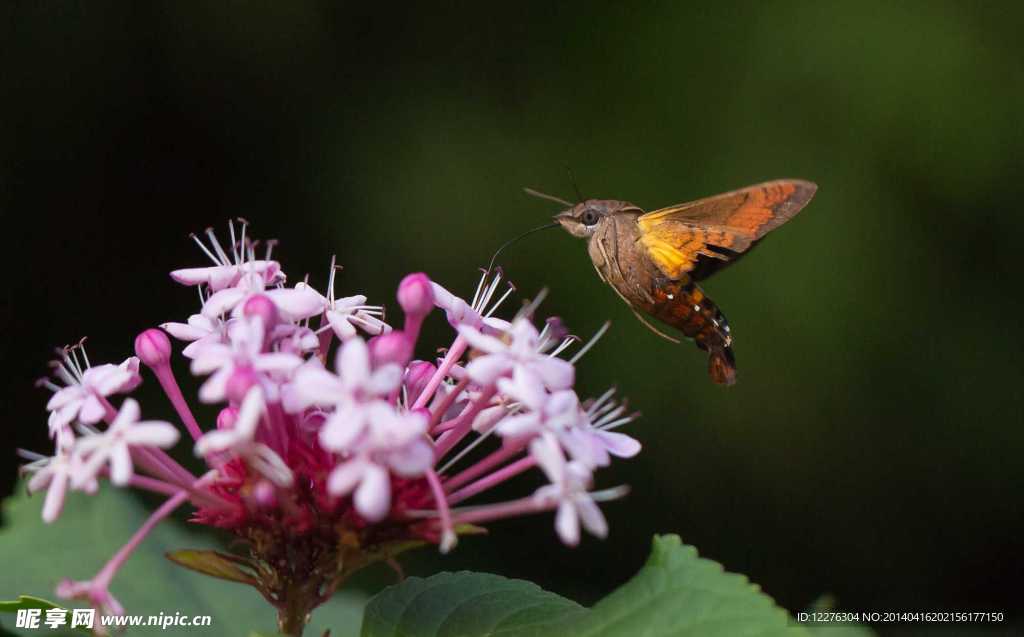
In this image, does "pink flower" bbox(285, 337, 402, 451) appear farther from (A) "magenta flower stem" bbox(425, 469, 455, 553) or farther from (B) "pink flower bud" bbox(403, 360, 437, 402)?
(B) "pink flower bud" bbox(403, 360, 437, 402)

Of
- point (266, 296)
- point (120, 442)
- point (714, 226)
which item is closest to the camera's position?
point (120, 442)

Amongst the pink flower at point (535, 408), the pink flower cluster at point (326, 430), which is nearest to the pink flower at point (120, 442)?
the pink flower cluster at point (326, 430)

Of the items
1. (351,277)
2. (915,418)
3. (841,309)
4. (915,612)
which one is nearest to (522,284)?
(351,277)

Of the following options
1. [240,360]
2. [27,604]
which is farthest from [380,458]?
[27,604]

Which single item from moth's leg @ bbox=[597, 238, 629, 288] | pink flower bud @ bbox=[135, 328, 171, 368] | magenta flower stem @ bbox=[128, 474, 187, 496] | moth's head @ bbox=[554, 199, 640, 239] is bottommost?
magenta flower stem @ bbox=[128, 474, 187, 496]

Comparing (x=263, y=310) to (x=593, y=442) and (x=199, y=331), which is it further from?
(x=593, y=442)

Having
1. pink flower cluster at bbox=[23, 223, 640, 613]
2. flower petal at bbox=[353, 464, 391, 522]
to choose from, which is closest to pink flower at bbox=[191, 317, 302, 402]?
pink flower cluster at bbox=[23, 223, 640, 613]

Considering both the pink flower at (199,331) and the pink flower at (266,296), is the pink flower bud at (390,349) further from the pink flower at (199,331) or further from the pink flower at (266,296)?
the pink flower at (199,331)
